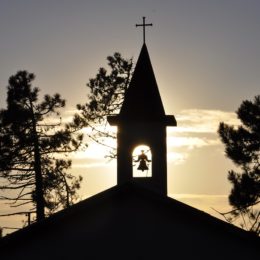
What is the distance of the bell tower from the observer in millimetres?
20375

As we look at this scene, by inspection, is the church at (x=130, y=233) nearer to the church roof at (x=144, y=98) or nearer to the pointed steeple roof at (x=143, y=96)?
the church roof at (x=144, y=98)

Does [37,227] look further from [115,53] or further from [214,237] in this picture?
[115,53]

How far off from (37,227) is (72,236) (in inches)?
31.0

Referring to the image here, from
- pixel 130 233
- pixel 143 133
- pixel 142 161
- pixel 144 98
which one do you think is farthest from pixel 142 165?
pixel 130 233

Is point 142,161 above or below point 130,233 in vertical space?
above

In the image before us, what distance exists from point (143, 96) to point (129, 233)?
556 cm

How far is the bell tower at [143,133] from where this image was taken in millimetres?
20375

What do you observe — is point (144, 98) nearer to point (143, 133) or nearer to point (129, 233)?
point (143, 133)

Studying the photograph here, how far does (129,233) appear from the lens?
17.2 metres

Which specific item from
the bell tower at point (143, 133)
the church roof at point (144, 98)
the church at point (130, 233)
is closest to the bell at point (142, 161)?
the bell tower at point (143, 133)

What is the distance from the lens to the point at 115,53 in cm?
3294

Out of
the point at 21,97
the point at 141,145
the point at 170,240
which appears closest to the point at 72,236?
the point at 170,240

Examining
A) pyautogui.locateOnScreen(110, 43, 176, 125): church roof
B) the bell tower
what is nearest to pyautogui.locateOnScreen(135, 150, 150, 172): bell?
the bell tower

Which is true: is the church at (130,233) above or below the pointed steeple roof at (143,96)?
below
